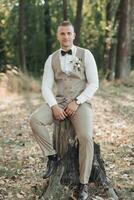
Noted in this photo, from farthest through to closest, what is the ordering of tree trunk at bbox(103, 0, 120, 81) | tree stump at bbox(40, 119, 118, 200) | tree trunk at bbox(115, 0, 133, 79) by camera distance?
tree trunk at bbox(103, 0, 120, 81) < tree trunk at bbox(115, 0, 133, 79) < tree stump at bbox(40, 119, 118, 200)

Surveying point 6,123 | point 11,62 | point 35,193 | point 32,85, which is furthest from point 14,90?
point 11,62

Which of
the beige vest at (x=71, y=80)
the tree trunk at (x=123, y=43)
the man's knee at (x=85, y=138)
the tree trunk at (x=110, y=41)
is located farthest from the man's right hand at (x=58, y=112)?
the tree trunk at (x=110, y=41)

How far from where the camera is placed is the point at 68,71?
576 cm

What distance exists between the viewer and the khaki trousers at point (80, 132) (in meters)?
5.54

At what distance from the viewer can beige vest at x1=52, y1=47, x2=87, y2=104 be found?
575 centimetres

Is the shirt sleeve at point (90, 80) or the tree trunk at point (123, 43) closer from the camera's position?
the shirt sleeve at point (90, 80)

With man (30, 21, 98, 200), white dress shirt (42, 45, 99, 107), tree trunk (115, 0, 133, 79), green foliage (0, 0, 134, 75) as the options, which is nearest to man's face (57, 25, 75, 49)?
man (30, 21, 98, 200)

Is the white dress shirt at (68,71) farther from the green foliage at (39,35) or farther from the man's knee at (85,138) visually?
the green foliage at (39,35)

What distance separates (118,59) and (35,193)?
13612 mm

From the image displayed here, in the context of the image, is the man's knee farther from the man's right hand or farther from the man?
the man's right hand

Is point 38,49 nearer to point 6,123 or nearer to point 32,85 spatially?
point 32,85

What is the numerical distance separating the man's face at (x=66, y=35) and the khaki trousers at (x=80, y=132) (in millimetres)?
738

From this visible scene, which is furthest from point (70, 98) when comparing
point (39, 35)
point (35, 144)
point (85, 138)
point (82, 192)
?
point (39, 35)

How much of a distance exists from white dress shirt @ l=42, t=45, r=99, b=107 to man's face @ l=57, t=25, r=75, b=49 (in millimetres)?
104
